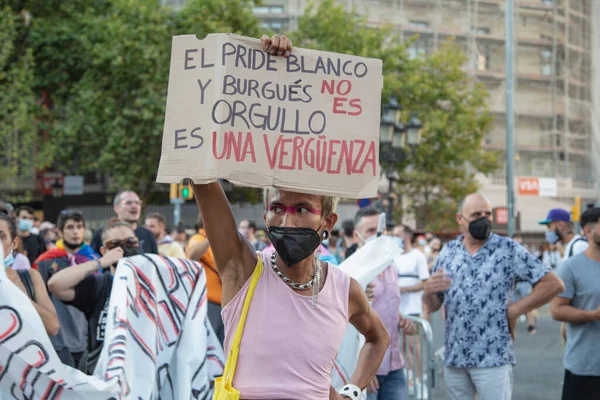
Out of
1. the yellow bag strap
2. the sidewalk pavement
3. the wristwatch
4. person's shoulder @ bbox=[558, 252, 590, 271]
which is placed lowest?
the sidewalk pavement

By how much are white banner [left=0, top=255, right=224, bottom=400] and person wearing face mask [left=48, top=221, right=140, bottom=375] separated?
34 cm

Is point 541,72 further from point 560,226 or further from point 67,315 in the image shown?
point 67,315

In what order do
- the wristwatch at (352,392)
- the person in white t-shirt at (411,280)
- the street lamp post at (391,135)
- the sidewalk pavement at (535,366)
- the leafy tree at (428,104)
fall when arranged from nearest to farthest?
the wristwatch at (352,392) → the person in white t-shirt at (411,280) → the sidewalk pavement at (535,366) → the street lamp post at (391,135) → the leafy tree at (428,104)

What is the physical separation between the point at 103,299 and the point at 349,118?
11.2ft

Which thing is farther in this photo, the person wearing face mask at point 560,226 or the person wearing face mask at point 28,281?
the person wearing face mask at point 560,226

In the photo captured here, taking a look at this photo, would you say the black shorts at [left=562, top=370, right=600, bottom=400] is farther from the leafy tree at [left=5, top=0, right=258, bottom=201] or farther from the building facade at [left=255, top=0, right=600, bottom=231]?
the building facade at [left=255, top=0, right=600, bottom=231]

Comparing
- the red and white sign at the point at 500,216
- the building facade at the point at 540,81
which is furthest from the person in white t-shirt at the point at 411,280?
the building facade at the point at 540,81

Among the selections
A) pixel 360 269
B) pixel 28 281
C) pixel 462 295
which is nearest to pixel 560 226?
pixel 462 295

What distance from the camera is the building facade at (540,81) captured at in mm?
46656

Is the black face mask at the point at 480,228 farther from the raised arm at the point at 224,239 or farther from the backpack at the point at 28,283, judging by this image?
the raised arm at the point at 224,239

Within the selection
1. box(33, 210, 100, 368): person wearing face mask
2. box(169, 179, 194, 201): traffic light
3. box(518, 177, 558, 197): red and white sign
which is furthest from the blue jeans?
box(518, 177, 558, 197): red and white sign

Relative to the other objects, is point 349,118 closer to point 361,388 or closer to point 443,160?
point 361,388

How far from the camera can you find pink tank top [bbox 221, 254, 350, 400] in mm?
2994

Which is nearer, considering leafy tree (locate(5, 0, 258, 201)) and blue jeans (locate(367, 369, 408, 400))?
blue jeans (locate(367, 369, 408, 400))
